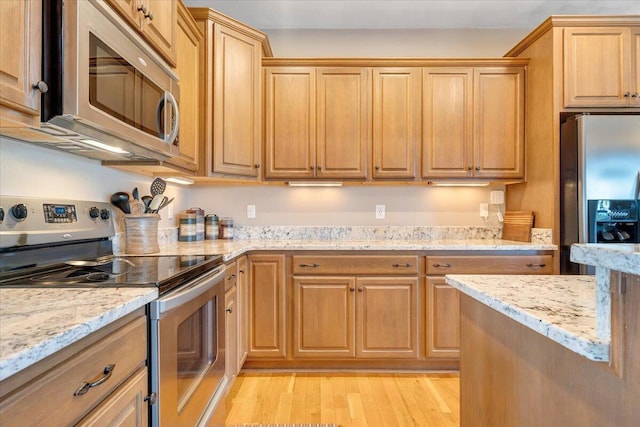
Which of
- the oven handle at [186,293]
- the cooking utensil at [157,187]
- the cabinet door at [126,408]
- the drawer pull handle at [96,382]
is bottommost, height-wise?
the cabinet door at [126,408]

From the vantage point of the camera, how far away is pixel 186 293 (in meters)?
1.18

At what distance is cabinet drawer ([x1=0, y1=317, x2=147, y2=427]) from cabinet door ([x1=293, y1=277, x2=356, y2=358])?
1.52 meters

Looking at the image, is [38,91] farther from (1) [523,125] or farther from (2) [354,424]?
(1) [523,125]

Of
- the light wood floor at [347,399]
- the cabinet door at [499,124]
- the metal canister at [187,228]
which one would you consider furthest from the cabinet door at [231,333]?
the cabinet door at [499,124]

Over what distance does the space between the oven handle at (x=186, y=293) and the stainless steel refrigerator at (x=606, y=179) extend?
2.23m

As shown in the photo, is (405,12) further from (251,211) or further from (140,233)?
(140,233)

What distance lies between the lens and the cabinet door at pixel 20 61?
851mm

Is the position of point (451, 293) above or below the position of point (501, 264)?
below

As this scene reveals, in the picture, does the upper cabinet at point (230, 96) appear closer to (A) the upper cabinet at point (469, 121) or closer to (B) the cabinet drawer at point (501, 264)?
(A) the upper cabinet at point (469, 121)

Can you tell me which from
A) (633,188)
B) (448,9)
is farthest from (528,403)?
(448,9)

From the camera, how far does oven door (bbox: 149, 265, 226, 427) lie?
1.00m

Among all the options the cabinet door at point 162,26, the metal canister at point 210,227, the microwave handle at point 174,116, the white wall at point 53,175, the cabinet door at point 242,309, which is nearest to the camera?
the white wall at point 53,175

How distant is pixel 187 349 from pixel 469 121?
2.47 meters

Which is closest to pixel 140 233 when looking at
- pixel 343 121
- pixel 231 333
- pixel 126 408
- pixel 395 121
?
pixel 231 333
